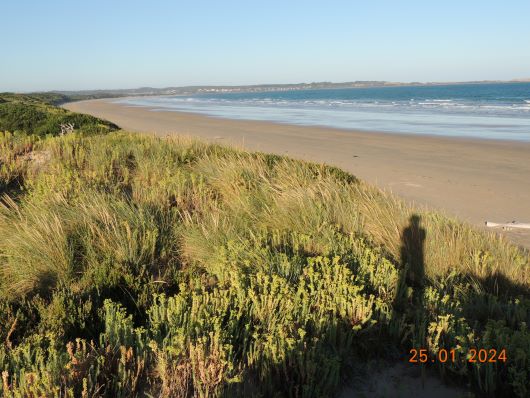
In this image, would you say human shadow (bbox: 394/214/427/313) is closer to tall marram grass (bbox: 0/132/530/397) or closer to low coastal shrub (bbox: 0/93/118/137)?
tall marram grass (bbox: 0/132/530/397)

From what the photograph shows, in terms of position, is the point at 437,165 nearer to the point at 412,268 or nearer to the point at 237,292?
the point at 412,268

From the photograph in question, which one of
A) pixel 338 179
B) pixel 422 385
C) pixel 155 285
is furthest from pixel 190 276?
pixel 338 179

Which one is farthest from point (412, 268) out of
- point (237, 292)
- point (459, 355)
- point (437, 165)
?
point (437, 165)

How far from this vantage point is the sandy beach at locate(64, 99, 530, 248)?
8.47 metres

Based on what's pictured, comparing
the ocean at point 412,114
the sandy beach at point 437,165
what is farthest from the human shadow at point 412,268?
the ocean at point 412,114

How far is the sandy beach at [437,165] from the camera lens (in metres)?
8.47

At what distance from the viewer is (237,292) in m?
3.32

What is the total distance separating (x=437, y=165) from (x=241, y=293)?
11116 millimetres

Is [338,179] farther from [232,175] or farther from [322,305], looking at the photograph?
[322,305]

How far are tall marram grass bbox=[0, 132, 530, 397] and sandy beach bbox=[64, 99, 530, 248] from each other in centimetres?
181

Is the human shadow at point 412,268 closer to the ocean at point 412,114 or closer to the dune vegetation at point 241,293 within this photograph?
the dune vegetation at point 241,293

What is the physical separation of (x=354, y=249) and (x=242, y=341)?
1586 mm

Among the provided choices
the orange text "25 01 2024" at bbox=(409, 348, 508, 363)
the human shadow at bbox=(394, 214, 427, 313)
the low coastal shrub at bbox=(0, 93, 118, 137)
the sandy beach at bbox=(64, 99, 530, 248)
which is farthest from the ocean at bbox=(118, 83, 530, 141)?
the orange text "25 01 2024" at bbox=(409, 348, 508, 363)

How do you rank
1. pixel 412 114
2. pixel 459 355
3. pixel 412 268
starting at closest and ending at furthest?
pixel 459 355, pixel 412 268, pixel 412 114
